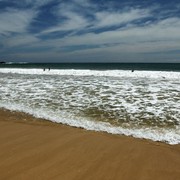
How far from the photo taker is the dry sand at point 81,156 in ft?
11.5

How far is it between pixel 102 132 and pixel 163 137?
1.29m

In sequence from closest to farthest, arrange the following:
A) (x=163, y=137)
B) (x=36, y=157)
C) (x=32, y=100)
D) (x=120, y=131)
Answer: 1. (x=36, y=157)
2. (x=163, y=137)
3. (x=120, y=131)
4. (x=32, y=100)

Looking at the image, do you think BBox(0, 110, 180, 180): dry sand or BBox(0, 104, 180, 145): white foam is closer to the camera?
BBox(0, 110, 180, 180): dry sand

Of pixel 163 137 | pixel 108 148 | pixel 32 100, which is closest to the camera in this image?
pixel 108 148

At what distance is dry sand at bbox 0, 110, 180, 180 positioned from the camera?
3.50 meters

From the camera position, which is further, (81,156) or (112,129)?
(112,129)

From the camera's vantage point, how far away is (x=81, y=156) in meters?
4.11

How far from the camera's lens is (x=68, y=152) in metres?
4.28

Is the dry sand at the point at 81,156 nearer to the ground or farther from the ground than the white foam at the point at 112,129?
farther from the ground

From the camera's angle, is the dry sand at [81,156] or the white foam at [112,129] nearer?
the dry sand at [81,156]

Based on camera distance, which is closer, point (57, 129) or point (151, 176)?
point (151, 176)

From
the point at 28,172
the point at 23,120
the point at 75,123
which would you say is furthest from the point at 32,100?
the point at 28,172

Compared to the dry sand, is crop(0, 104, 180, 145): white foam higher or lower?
lower

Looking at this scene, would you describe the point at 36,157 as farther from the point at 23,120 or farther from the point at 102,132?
the point at 23,120
